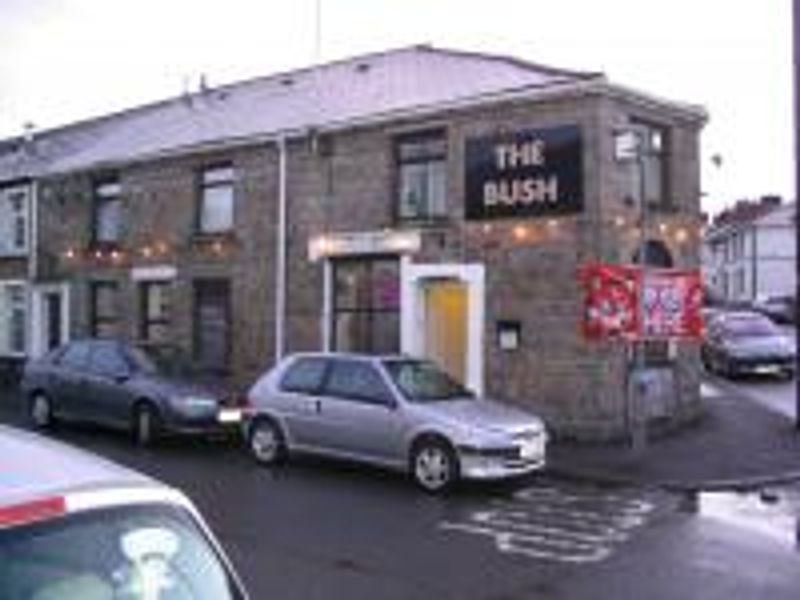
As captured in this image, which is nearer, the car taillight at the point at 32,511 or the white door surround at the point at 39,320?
the car taillight at the point at 32,511

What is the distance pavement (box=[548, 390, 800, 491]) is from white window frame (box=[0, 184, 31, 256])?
17.6m

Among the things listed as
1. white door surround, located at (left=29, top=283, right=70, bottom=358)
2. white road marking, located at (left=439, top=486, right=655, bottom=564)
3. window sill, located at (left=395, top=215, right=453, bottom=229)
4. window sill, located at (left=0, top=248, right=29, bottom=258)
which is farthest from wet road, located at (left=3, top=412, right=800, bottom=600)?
window sill, located at (left=0, top=248, right=29, bottom=258)

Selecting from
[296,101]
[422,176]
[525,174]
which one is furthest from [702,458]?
[296,101]

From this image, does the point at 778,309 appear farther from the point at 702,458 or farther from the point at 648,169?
the point at 702,458

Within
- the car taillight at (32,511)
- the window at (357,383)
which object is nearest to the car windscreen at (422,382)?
the window at (357,383)

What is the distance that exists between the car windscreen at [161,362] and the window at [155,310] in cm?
576

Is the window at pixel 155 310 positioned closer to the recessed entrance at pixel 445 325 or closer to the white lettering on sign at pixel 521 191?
the recessed entrance at pixel 445 325

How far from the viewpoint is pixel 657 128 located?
2278 centimetres

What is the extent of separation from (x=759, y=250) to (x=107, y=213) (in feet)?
178

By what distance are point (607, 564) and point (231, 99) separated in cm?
2175

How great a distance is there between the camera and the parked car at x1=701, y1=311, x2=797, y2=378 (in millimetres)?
32969

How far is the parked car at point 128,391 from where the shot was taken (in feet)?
67.0

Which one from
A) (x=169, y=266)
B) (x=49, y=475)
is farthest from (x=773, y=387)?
(x=49, y=475)

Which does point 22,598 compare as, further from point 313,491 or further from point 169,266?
point 169,266
